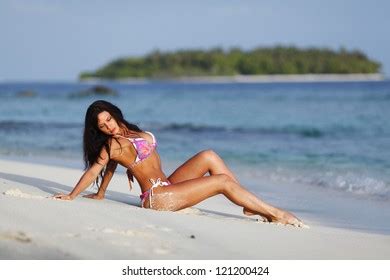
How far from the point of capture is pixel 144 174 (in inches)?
227

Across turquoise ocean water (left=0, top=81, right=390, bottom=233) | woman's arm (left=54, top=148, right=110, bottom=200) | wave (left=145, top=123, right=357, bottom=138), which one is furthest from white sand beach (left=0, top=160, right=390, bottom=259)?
wave (left=145, top=123, right=357, bottom=138)

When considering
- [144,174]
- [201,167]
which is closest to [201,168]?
[201,167]

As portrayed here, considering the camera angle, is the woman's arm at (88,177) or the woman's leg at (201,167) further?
the woman's leg at (201,167)

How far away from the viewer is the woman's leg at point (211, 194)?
18.4ft

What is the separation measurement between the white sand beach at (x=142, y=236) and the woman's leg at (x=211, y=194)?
12 centimetres

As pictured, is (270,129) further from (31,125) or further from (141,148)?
(141,148)

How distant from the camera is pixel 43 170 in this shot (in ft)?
29.3

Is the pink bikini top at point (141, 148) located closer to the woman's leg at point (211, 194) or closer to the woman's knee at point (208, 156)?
the woman's leg at point (211, 194)

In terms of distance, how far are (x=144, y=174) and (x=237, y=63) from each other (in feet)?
389

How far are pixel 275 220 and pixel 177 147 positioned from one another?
29.8ft

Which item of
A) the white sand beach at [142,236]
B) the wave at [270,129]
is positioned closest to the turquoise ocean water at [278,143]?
the wave at [270,129]

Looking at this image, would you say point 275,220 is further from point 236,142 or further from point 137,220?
point 236,142

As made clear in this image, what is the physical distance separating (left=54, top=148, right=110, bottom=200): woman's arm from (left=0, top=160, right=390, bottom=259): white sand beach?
101mm

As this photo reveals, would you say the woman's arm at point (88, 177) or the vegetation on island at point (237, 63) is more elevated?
the woman's arm at point (88, 177)
